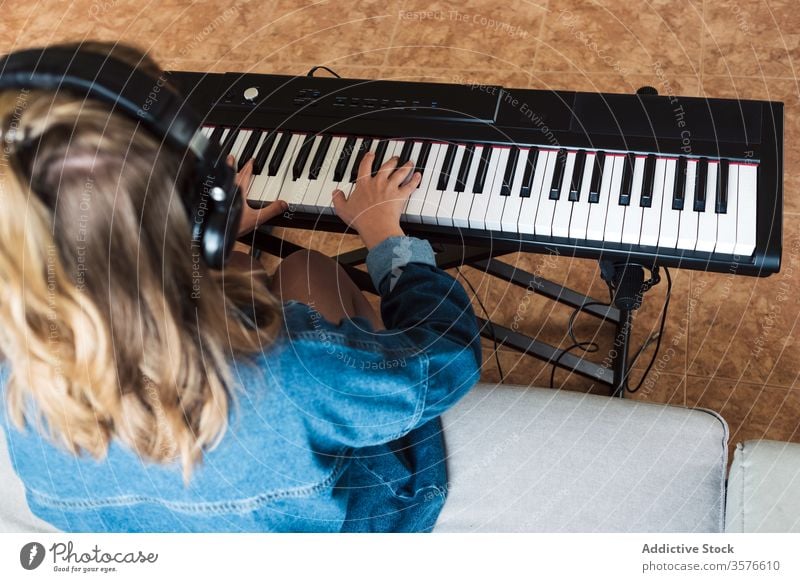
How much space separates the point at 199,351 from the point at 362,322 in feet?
1.53

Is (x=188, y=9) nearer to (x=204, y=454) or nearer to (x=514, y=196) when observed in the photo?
(x=514, y=196)

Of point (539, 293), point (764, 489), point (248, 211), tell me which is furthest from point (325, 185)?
point (764, 489)

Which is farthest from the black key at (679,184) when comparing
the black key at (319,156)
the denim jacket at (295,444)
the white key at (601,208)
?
the black key at (319,156)

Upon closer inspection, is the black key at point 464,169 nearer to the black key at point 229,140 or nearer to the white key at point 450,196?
the white key at point 450,196

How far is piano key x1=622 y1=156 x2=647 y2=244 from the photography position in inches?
53.2

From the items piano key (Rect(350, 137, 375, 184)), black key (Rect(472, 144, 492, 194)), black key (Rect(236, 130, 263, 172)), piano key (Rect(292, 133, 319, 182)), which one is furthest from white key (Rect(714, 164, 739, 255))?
black key (Rect(236, 130, 263, 172))

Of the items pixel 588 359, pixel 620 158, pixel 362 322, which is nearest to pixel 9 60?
pixel 362 322

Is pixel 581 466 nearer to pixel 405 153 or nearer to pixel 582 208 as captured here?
pixel 582 208

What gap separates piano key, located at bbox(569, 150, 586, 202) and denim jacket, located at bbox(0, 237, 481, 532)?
1.07 feet

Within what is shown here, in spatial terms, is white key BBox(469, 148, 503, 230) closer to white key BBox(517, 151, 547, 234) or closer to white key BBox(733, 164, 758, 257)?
white key BBox(517, 151, 547, 234)

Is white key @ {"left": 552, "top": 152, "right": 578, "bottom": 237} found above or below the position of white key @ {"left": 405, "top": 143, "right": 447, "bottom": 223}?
above

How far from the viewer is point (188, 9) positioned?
9.41 feet

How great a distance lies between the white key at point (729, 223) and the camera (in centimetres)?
132

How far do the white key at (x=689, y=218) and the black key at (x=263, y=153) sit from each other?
81 centimetres
